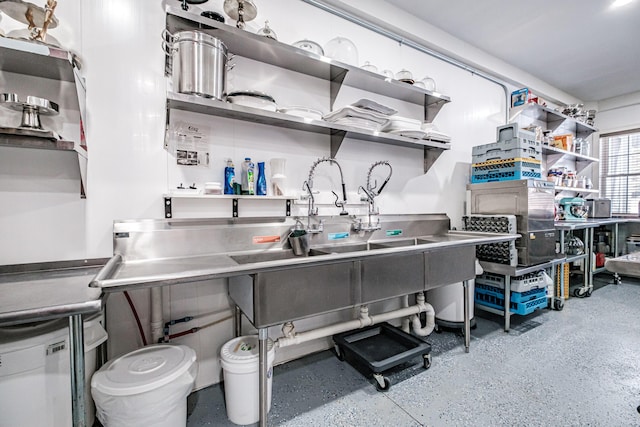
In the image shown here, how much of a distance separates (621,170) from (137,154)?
7555 mm

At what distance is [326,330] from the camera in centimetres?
206

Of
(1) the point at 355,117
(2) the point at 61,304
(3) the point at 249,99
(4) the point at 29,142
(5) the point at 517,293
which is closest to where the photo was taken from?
(2) the point at 61,304

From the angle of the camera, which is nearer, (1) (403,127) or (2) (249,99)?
(2) (249,99)

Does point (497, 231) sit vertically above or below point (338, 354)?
above

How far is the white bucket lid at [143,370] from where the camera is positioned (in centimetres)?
128

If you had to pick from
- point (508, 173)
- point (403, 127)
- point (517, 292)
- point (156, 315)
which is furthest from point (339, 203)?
point (517, 292)

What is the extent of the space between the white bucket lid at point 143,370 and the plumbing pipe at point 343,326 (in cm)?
60

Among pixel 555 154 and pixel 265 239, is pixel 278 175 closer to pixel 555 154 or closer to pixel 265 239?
pixel 265 239

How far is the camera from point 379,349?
7.36ft

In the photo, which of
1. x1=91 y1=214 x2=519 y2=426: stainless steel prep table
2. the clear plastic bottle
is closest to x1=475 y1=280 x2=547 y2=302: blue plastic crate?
x1=91 y1=214 x2=519 y2=426: stainless steel prep table

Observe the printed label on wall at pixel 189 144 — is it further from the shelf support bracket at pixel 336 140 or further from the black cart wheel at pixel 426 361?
the black cart wheel at pixel 426 361

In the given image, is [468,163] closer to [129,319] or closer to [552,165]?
[552,165]

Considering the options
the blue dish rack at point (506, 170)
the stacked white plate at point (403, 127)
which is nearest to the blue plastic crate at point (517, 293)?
the blue dish rack at point (506, 170)

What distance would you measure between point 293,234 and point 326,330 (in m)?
0.74
